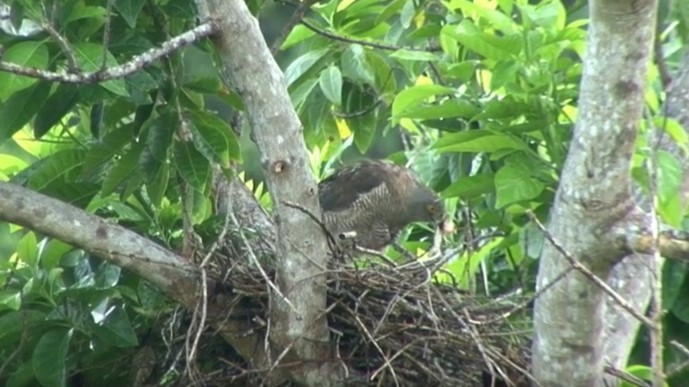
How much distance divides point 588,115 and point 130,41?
1.30 meters

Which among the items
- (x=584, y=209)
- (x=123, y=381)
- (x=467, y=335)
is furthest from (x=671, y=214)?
(x=123, y=381)

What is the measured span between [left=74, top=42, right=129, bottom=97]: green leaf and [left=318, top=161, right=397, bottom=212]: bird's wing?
1.85 meters

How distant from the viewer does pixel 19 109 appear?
4.07 metres

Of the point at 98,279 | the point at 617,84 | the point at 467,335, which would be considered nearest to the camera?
the point at 617,84

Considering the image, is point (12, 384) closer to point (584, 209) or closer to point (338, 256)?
point (338, 256)

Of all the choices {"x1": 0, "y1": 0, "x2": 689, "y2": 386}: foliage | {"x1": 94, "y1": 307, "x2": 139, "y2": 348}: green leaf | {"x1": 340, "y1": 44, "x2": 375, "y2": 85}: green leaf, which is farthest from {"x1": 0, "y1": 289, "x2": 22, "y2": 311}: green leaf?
{"x1": 340, "y1": 44, "x2": 375, "y2": 85}: green leaf

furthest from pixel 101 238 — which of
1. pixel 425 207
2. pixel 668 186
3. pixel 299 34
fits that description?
pixel 425 207

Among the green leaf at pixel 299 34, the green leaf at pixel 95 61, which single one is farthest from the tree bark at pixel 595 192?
the green leaf at pixel 299 34

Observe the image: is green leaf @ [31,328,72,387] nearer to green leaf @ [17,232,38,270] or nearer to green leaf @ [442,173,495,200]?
green leaf @ [17,232,38,270]

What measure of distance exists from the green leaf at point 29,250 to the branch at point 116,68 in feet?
3.22

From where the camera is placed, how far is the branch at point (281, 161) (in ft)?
12.6

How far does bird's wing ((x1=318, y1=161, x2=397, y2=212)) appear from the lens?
565 centimetres

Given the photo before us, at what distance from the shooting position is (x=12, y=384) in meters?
4.43

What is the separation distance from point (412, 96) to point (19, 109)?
106cm
